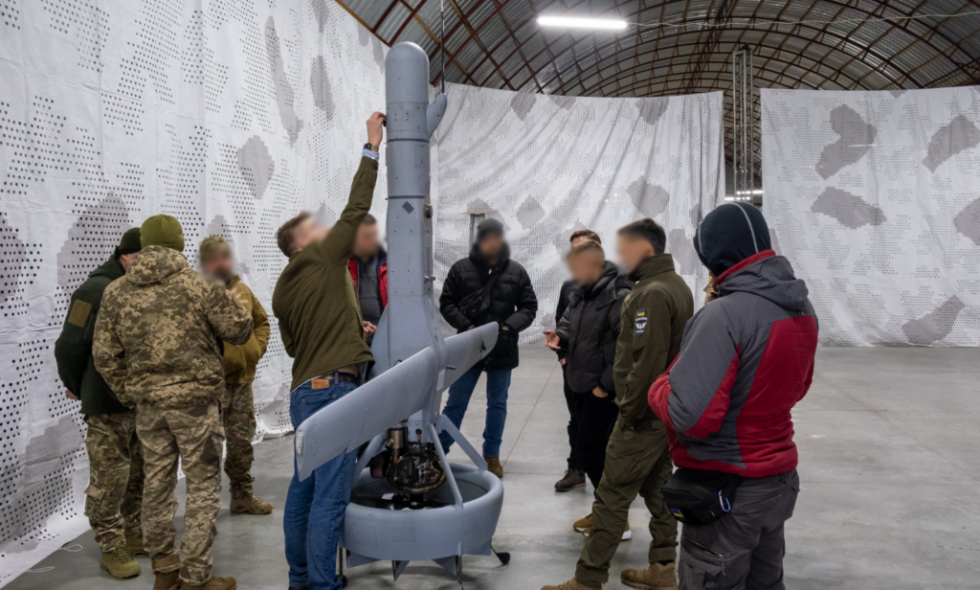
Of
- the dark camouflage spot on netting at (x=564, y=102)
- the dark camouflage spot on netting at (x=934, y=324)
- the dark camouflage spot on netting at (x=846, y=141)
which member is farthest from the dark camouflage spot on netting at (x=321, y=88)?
the dark camouflage spot on netting at (x=934, y=324)

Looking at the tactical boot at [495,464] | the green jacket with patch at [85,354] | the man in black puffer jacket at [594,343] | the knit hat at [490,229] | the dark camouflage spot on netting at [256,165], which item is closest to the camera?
the green jacket with patch at [85,354]

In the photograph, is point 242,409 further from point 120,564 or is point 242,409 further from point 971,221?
point 971,221

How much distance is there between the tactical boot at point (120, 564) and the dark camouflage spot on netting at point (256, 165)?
9.60 ft

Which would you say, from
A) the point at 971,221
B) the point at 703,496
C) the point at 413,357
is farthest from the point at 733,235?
the point at 971,221

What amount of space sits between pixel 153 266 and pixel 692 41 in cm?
1844

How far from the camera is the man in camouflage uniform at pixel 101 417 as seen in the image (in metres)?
3.04

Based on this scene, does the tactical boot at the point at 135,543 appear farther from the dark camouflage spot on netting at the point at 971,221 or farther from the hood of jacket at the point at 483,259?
the dark camouflage spot on netting at the point at 971,221

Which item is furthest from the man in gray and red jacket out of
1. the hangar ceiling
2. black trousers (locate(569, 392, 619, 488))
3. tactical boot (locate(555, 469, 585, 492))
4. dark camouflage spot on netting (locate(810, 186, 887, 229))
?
dark camouflage spot on netting (locate(810, 186, 887, 229))

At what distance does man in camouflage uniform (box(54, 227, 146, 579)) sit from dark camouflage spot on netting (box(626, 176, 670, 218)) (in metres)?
8.29

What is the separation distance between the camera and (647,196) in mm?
10383

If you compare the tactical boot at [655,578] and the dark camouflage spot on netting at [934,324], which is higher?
the dark camouflage spot on netting at [934,324]

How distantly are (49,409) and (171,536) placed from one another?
1205mm

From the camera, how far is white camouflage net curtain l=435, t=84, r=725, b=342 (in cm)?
1027

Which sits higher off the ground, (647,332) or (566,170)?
(566,170)
